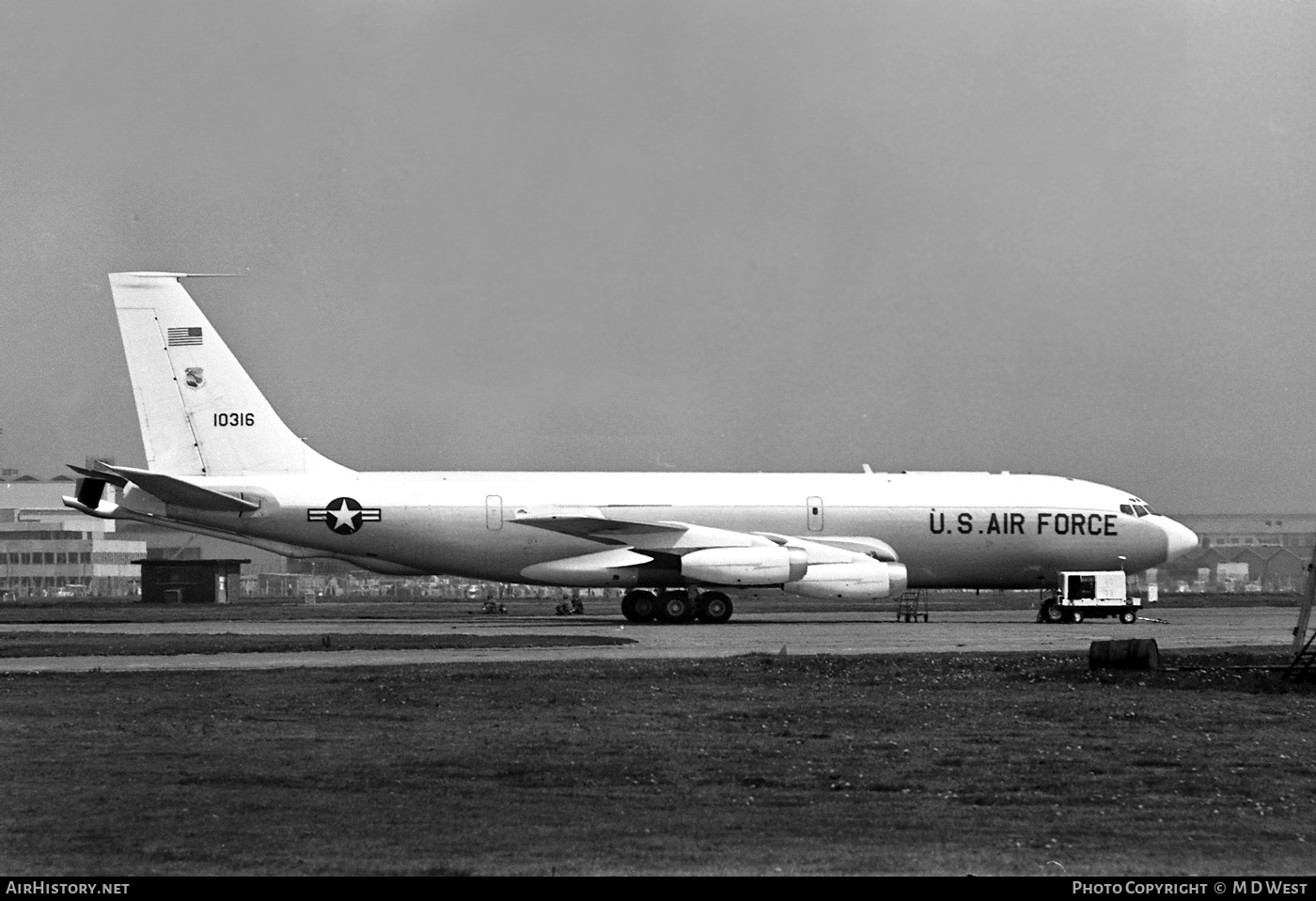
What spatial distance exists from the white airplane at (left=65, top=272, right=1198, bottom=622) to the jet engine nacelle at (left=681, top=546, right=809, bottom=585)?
46 millimetres

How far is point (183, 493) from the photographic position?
4166cm

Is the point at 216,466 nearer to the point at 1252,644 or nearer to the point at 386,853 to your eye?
the point at 1252,644

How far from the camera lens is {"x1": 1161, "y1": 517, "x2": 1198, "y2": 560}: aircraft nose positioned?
49344 millimetres

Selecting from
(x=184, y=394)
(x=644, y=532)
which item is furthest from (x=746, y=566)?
(x=184, y=394)

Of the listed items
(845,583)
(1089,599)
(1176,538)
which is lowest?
(1089,599)

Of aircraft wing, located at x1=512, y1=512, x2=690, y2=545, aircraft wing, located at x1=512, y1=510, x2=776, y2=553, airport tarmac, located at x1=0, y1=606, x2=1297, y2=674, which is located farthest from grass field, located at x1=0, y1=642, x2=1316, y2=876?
aircraft wing, located at x1=512, y1=510, x2=776, y2=553

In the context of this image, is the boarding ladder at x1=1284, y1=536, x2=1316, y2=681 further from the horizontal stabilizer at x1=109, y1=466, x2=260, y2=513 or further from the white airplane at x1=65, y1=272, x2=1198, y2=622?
the horizontal stabilizer at x1=109, y1=466, x2=260, y2=513

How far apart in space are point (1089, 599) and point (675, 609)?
12674 millimetres

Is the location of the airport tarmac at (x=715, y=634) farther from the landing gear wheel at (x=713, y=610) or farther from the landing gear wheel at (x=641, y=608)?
the landing gear wheel at (x=641, y=608)

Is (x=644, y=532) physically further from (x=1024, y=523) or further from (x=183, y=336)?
(x=183, y=336)

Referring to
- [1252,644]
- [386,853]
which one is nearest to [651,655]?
[1252,644]

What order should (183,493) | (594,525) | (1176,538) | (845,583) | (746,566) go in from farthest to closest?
(1176,538)
(594,525)
(845,583)
(746,566)
(183,493)

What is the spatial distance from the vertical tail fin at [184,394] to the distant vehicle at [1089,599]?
2185 cm

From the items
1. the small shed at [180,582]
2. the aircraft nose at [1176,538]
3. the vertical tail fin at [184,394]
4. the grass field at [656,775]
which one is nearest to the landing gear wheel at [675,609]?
the vertical tail fin at [184,394]
